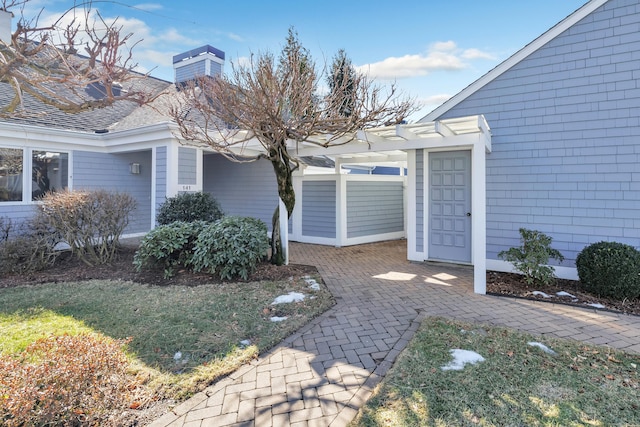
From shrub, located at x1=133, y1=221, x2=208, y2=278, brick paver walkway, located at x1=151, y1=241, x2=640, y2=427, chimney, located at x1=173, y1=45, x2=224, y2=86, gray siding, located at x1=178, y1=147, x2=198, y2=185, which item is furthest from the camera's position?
chimney, located at x1=173, y1=45, x2=224, y2=86

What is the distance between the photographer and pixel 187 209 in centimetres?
820

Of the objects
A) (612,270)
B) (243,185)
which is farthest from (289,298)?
(243,185)

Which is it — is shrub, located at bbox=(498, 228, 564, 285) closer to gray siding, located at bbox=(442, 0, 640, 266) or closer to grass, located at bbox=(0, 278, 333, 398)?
gray siding, located at bbox=(442, 0, 640, 266)

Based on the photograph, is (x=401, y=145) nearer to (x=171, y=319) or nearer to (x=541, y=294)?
(x=541, y=294)

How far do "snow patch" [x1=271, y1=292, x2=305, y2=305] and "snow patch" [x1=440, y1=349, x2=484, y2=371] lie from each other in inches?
93.5

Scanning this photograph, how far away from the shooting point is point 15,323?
4.27 metres

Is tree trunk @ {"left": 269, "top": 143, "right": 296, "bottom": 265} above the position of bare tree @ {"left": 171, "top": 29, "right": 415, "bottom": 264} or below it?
below

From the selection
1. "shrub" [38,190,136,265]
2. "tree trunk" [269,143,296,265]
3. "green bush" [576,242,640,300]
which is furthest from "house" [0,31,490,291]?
"green bush" [576,242,640,300]

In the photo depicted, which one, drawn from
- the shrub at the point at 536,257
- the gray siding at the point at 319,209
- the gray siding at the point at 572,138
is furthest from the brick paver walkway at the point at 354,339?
the gray siding at the point at 319,209

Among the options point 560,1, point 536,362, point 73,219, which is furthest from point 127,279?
point 560,1

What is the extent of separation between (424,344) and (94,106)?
12.9ft

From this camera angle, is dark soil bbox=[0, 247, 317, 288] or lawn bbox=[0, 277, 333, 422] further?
dark soil bbox=[0, 247, 317, 288]

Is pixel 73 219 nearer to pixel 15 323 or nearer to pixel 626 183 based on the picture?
pixel 15 323

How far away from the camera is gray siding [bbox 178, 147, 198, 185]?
9094mm
